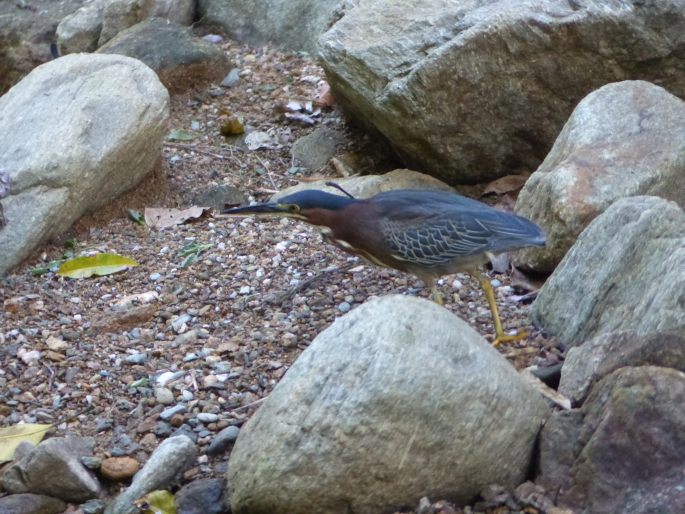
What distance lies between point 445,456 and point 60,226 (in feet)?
10.0

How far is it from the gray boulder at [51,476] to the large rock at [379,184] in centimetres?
223

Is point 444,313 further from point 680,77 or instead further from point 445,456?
point 680,77

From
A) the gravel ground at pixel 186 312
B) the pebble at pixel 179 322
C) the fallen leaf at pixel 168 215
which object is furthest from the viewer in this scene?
the fallen leaf at pixel 168 215

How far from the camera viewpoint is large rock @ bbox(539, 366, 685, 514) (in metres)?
3.52

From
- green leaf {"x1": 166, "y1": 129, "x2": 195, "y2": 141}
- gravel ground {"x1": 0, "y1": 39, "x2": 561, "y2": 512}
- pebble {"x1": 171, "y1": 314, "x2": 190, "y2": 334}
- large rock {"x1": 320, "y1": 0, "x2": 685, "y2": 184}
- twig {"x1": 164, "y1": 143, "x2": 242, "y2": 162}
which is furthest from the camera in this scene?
green leaf {"x1": 166, "y1": 129, "x2": 195, "y2": 141}

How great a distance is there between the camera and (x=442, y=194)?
5.10m

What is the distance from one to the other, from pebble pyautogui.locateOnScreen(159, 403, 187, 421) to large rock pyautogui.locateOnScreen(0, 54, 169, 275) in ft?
5.15

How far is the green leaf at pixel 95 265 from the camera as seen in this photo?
5840 millimetres

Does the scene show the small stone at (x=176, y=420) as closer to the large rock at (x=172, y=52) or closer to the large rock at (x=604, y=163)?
the large rock at (x=604, y=163)

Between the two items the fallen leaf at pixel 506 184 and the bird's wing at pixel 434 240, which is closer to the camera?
the bird's wing at pixel 434 240

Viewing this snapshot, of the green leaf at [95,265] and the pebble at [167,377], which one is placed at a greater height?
the pebble at [167,377]

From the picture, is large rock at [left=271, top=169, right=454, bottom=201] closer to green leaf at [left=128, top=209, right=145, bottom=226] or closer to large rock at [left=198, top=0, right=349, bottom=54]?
green leaf at [left=128, top=209, right=145, bottom=226]

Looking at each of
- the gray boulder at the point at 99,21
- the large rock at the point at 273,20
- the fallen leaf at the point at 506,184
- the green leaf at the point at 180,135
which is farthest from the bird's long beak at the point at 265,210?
the gray boulder at the point at 99,21

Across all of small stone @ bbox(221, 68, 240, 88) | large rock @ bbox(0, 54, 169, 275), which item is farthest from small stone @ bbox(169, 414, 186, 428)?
small stone @ bbox(221, 68, 240, 88)
